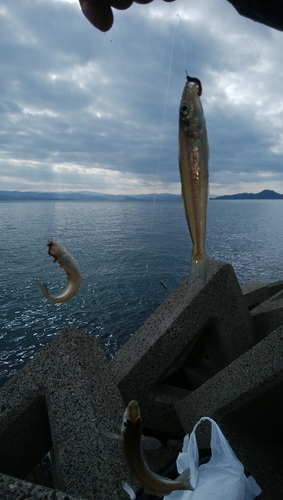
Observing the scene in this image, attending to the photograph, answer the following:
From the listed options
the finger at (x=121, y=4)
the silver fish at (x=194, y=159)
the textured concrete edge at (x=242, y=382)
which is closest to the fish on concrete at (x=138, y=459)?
the textured concrete edge at (x=242, y=382)

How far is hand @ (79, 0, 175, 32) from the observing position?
1879mm

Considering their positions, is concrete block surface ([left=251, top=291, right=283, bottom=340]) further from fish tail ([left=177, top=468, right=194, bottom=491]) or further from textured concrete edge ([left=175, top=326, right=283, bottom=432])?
fish tail ([left=177, top=468, right=194, bottom=491])

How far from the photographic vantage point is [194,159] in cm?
159

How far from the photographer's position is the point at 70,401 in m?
3.04

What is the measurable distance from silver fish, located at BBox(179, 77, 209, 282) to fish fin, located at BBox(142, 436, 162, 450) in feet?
12.4

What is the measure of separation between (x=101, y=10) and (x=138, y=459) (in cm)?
291

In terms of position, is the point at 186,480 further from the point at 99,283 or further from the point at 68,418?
the point at 99,283

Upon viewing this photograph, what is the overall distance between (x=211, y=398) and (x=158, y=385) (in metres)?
1.37

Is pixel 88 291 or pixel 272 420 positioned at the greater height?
pixel 272 420

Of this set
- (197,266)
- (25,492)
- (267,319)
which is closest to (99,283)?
(267,319)

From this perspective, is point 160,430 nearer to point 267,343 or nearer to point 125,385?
point 125,385

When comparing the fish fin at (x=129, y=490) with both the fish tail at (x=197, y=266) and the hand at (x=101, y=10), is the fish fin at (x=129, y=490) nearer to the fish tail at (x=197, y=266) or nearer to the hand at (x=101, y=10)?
the fish tail at (x=197, y=266)

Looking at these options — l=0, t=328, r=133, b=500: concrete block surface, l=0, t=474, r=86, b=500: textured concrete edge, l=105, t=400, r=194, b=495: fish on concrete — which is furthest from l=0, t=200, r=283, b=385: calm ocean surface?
l=0, t=474, r=86, b=500: textured concrete edge

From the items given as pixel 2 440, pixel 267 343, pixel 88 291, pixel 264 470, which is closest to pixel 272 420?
pixel 264 470
